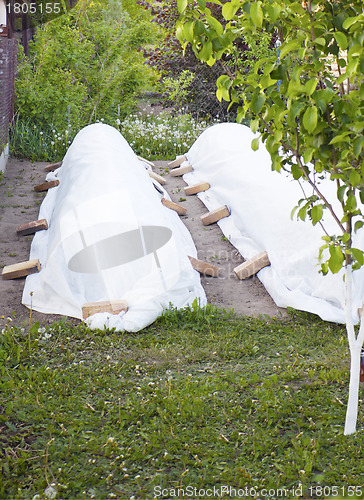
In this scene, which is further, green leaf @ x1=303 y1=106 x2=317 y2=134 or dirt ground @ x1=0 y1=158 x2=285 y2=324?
dirt ground @ x1=0 y1=158 x2=285 y2=324

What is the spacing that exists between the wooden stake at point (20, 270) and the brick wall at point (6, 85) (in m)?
3.88

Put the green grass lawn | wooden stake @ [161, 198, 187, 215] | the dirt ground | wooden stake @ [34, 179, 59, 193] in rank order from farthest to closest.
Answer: wooden stake @ [34, 179, 59, 193] < wooden stake @ [161, 198, 187, 215] < the dirt ground < the green grass lawn

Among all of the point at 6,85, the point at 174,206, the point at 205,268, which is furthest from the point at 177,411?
the point at 6,85

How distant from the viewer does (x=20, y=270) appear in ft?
15.8

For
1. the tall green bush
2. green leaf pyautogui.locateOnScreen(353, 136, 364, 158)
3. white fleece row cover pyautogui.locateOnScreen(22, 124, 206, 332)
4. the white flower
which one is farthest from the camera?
the tall green bush

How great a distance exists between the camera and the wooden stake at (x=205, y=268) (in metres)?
5.18

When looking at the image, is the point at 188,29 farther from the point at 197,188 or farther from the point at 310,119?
the point at 197,188

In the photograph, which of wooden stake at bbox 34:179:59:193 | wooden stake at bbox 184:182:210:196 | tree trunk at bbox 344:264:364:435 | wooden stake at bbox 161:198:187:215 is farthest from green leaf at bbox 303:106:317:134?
wooden stake at bbox 34:179:59:193

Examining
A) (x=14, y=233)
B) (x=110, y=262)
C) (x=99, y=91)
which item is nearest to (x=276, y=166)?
(x=110, y=262)

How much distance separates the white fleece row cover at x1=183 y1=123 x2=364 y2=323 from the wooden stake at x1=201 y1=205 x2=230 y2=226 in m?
0.07

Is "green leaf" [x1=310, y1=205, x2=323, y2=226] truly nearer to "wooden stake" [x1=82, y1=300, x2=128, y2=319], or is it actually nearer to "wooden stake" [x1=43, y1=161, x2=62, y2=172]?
"wooden stake" [x1=82, y1=300, x2=128, y2=319]

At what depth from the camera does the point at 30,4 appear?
1162cm

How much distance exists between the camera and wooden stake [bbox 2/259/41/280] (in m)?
4.82

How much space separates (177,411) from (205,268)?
2.30 m
